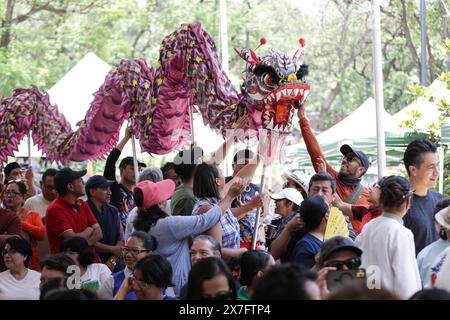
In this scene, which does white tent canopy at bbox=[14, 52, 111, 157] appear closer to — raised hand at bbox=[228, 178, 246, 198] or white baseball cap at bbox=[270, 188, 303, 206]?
white baseball cap at bbox=[270, 188, 303, 206]

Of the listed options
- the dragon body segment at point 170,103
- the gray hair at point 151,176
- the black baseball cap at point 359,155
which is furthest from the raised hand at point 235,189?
the gray hair at point 151,176

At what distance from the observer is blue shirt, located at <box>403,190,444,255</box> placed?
6.32 m

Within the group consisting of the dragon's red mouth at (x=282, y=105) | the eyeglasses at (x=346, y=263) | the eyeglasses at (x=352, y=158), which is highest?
the dragon's red mouth at (x=282, y=105)

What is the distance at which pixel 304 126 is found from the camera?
768cm

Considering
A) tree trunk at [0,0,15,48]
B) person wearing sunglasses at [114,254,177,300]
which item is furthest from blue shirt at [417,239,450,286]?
tree trunk at [0,0,15,48]

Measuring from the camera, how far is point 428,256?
5.72 metres

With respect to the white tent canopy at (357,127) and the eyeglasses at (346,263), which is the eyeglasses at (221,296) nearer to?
the eyeglasses at (346,263)

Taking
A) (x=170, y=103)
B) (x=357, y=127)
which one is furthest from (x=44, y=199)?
(x=357, y=127)

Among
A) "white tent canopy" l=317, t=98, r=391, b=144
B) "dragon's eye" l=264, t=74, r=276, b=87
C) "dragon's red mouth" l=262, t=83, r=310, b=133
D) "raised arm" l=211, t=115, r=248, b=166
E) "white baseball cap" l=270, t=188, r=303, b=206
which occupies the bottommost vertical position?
"white baseball cap" l=270, t=188, r=303, b=206

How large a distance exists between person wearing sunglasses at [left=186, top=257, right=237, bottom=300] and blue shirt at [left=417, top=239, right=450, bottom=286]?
5.23 ft

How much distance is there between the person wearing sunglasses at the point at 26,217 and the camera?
26.5ft

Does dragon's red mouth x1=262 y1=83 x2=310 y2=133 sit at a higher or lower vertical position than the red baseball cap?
higher

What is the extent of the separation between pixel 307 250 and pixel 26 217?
3209 mm

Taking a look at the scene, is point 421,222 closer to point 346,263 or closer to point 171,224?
point 171,224
